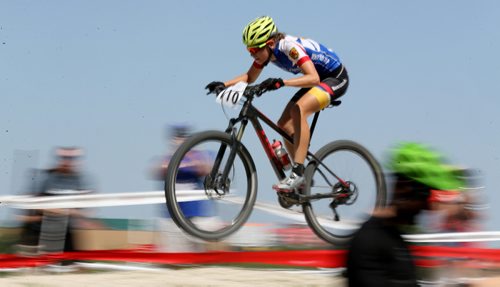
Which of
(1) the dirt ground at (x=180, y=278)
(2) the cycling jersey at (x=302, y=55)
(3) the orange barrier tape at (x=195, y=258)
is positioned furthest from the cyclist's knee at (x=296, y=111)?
(1) the dirt ground at (x=180, y=278)

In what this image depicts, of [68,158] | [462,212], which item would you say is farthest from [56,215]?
[462,212]

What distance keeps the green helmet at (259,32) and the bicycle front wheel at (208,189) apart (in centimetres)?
90

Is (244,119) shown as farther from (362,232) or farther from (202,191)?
(362,232)

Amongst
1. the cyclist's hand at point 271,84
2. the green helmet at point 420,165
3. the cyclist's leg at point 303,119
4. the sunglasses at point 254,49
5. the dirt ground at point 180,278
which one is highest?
the sunglasses at point 254,49

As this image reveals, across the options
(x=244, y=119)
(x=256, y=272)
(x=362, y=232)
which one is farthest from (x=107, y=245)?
(x=362, y=232)

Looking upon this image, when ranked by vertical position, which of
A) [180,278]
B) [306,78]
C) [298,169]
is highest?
[306,78]

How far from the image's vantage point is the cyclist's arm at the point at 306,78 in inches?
305

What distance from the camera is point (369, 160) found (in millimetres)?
8766

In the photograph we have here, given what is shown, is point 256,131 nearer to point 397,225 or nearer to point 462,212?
point 462,212

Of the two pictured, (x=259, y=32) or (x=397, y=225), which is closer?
(x=397, y=225)

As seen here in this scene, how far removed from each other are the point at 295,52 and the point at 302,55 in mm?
74

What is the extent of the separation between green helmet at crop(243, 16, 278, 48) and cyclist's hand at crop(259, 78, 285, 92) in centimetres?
34

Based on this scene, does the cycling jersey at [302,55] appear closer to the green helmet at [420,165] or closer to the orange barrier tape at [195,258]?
the orange barrier tape at [195,258]

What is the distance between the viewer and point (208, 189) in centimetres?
732
